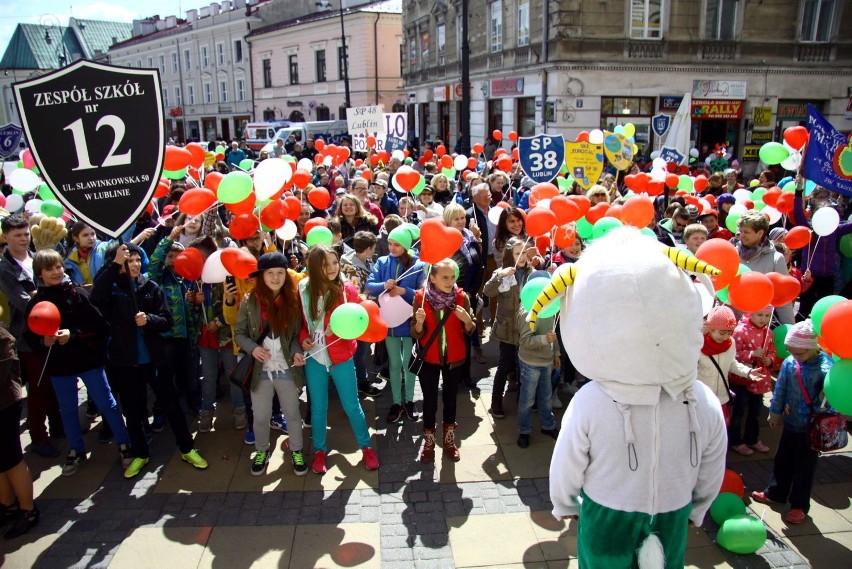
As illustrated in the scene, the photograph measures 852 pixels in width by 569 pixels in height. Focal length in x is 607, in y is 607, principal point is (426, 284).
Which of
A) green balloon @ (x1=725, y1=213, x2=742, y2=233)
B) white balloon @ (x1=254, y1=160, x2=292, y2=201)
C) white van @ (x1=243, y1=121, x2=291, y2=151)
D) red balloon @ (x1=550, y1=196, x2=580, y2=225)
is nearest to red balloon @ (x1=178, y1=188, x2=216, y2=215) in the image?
white balloon @ (x1=254, y1=160, x2=292, y2=201)

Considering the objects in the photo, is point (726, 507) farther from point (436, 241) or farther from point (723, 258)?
point (436, 241)

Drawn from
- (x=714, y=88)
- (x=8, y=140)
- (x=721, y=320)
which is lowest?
(x=721, y=320)

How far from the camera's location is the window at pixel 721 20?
19469 mm

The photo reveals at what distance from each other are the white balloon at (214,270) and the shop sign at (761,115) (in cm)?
2086

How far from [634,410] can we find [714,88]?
20.8 meters

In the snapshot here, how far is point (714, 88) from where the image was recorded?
20.0 metres

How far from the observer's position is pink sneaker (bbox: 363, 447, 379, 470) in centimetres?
468

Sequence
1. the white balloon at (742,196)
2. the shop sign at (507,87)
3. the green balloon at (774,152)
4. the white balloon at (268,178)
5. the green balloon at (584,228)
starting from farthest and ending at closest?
1. the shop sign at (507,87)
2. the green balloon at (774,152)
3. the white balloon at (742,196)
4. the green balloon at (584,228)
5. the white balloon at (268,178)

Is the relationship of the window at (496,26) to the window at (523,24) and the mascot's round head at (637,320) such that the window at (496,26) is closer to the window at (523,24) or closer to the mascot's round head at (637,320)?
the window at (523,24)

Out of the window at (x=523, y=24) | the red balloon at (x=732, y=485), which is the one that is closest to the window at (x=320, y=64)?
the window at (x=523, y=24)

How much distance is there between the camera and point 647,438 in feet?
7.94

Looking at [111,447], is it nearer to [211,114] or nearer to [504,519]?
[504,519]

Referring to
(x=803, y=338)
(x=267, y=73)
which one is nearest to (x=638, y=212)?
(x=803, y=338)

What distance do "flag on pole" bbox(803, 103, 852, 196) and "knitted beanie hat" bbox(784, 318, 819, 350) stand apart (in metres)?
2.82
